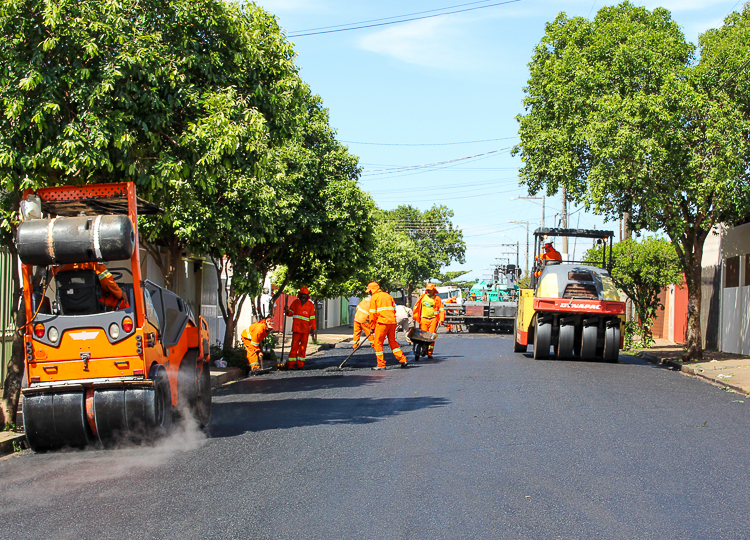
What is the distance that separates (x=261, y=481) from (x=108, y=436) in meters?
2.13

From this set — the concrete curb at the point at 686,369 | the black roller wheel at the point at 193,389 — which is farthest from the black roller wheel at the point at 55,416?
the concrete curb at the point at 686,369

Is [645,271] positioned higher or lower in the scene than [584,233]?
lower

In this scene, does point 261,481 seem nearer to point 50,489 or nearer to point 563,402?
point 50,489

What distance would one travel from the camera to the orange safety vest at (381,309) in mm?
17641

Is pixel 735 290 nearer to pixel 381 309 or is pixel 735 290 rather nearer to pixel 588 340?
pixel 588 340

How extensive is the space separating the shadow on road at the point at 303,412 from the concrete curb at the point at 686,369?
18.7 feet

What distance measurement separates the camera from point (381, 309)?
17.7 meters

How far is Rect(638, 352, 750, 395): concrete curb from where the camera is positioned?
1405 centimetres

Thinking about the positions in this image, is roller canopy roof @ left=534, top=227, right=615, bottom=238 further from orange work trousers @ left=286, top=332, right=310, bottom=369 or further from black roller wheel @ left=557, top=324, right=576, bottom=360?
orange work trousers @ left=286, top=332, right=310, bottom=369

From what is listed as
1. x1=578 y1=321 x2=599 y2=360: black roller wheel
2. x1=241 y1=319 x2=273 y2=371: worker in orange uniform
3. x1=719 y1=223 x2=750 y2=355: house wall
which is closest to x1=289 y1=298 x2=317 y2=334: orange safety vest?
x1=241 y1=319 x2=273 y2=371: worker in orange uniform

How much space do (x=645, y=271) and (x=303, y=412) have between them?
17.0m

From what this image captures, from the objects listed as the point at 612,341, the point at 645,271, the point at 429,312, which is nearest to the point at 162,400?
the point at 612,341

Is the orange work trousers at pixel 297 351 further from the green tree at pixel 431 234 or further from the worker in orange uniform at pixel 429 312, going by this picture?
the green tree at pixel 431 234

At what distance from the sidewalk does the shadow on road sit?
20.3ft
